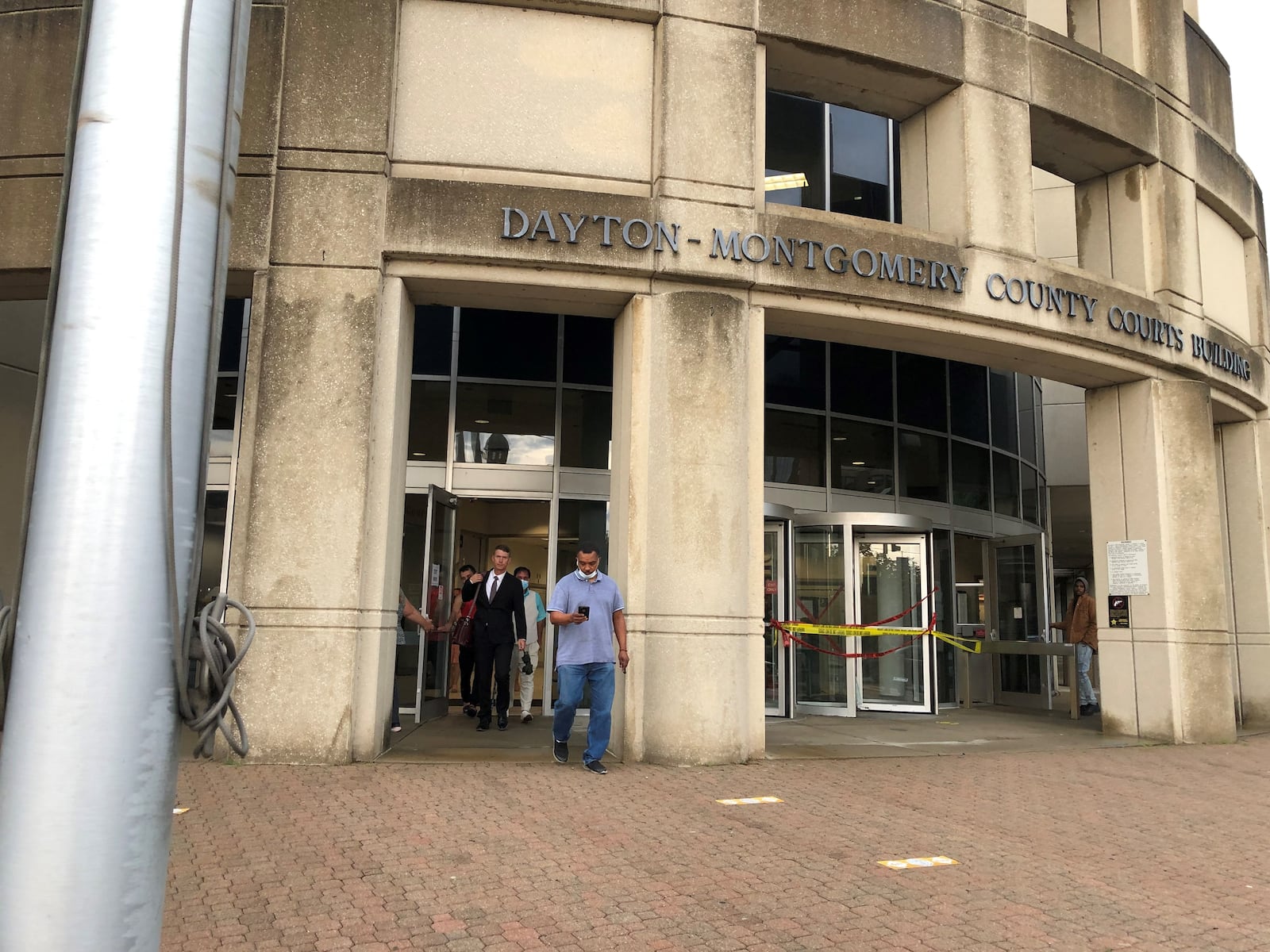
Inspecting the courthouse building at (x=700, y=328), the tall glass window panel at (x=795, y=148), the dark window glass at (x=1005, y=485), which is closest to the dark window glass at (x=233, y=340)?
the courthouse building at (x=700, y=328)

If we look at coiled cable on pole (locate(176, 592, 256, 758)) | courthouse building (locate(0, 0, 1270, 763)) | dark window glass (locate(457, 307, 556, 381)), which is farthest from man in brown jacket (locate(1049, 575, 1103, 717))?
coiled cable on pole (locate(176, 592, 256, 758))

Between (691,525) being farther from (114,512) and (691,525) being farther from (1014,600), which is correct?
(1014,600)

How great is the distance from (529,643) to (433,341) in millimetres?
3918

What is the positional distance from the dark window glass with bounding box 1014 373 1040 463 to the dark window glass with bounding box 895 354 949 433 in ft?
9.75

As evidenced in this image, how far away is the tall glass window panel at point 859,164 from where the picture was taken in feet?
48.6

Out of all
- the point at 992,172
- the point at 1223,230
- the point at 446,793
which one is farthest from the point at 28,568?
the point at 1223,230

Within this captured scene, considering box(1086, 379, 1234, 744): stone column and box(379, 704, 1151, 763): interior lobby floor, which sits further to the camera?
box(1086, 379, 1234, 744): stone column

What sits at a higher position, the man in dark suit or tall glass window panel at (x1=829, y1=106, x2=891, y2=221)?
tall glass window panel at (x1=829, y1=106, x2=891, y2=221)

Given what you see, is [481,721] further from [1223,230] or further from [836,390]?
[1223,230]

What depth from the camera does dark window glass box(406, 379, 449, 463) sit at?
12516mm

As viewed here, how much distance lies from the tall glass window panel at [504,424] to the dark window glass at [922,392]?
5.66m

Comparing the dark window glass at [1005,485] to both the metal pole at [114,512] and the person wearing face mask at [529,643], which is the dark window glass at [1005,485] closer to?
the person wearing face mask at [529,643]

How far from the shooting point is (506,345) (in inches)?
507

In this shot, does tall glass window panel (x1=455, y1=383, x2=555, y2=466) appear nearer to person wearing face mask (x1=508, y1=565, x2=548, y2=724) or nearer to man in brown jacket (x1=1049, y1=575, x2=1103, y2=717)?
person wearing face mask (x1=508, y1=565, x2=548, y2=724)
